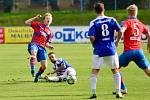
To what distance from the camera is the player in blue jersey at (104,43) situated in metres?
13.8

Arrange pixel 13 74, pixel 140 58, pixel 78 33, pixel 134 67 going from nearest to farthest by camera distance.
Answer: pixel 140 58, pixel 13 74, pixel 134 67, pixel 78 33

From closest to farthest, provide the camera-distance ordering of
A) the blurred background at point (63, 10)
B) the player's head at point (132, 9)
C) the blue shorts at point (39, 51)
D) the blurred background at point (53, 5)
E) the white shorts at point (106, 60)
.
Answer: the white shorts at point (106, 60)
the player's head at point (132, 9)
the blue shorts at point (39, 51)
the blurred background at point (63, 10)
the blurred background at point (53, 5)

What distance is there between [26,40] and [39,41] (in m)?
28.0

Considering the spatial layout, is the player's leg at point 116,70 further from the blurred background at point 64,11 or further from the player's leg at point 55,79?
the blurred background at point 64,11

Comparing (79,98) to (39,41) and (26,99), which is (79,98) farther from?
(39,41)

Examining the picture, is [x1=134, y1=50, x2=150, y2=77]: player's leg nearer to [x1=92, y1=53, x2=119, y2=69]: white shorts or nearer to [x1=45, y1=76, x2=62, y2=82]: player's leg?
[x1=92, y1=53, x2=119, y2=69]: white shorts

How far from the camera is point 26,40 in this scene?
4662 centimetres

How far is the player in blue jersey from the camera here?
13.8 meters

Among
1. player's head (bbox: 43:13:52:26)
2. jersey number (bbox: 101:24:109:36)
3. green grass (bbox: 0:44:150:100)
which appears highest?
player's head (bbox: 43:13:52:26)

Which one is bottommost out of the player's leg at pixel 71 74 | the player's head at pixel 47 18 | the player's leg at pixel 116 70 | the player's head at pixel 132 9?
the player's leg at pixel 71 74

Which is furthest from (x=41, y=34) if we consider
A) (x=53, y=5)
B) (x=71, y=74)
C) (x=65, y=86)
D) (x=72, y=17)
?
(x=53, y=5)

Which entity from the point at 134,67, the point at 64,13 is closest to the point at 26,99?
the point at 134,67

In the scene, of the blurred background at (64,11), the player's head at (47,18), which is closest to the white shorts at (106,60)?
the player's head at (47,18)

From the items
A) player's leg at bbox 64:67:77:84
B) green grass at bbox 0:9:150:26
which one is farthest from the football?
green grass at bbox 0:9:150:26
